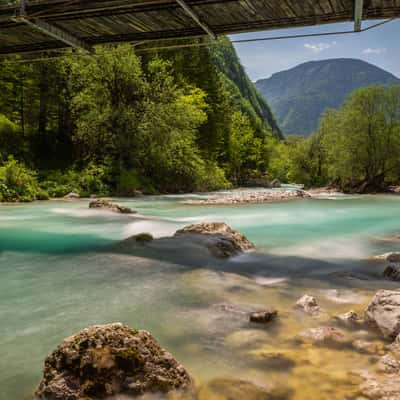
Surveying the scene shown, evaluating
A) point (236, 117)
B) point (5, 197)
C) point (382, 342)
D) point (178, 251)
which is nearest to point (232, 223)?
point (178, 251)

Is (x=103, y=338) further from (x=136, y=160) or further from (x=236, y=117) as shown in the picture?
(x=236, y=117)

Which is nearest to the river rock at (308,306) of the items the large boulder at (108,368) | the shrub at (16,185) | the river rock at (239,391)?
the river rock at (239,391)

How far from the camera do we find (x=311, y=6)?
7.05 metres

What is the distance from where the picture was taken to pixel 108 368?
8.68 feet

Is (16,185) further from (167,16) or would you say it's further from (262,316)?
(262,316)

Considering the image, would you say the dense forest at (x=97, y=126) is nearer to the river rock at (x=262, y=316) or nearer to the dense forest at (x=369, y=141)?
the dense forest at (x=369, y=141)

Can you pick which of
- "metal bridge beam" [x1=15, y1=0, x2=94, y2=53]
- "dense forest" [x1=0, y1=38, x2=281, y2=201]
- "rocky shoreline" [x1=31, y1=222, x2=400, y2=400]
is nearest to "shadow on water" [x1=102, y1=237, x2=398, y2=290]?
"rocky shoreline" [x1=31, y1=222, x2=400, y2=400]

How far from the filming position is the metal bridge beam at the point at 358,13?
254 inches

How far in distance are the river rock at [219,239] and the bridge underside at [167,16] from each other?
441 centimetres

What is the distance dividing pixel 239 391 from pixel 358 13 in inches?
266

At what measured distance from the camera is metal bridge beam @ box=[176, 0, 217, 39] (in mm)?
7004

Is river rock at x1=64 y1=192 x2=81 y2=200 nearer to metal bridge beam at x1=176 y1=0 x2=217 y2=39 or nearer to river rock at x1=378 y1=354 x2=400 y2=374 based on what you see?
metal bridge beam at x1=176 y1=0 x2=217 y2=39

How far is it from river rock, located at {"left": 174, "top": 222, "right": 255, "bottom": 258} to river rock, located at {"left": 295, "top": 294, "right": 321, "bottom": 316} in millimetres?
2858

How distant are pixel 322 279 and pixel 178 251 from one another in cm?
280
